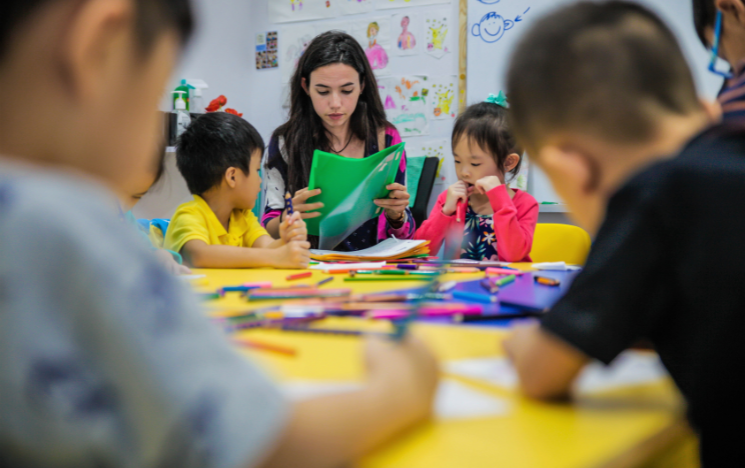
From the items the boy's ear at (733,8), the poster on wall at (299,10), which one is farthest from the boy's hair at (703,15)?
the poster on wall at (299,10)

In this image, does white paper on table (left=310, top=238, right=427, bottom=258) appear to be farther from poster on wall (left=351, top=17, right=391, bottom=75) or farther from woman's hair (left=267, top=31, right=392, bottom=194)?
poster on wall (left=351, top=17, right=391, bottom=75)

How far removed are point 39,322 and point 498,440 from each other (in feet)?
0.82

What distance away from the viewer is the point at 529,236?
5.29 feet

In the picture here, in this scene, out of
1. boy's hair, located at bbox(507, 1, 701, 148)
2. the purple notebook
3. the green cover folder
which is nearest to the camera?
boy's hair, located at bbox(507, 1, 701, 148)

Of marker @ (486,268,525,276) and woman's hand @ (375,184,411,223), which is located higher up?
woman's hand @ (375,184,411,223)

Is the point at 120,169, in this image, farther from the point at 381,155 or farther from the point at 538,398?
the point at 381,155

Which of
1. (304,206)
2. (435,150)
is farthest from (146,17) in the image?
(435,150)

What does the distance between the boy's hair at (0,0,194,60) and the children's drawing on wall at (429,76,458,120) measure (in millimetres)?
2658

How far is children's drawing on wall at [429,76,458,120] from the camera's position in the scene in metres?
2.87

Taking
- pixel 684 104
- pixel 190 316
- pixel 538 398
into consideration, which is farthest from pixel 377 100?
pixel 190 316

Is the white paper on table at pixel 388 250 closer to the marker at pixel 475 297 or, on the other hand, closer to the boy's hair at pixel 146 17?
the marker at pixel 475 297

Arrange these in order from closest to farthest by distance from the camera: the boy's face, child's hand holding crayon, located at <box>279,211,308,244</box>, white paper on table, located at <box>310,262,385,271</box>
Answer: white paper on table, located at <box>310,262,385,271</box> → child's hand holding crayon, located at <box>279,211,308,244</box> → the boy's face

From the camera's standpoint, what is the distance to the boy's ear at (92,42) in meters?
0.25

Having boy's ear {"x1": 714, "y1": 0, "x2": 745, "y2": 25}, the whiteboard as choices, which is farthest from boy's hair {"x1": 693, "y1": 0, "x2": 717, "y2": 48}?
the whiteboard
